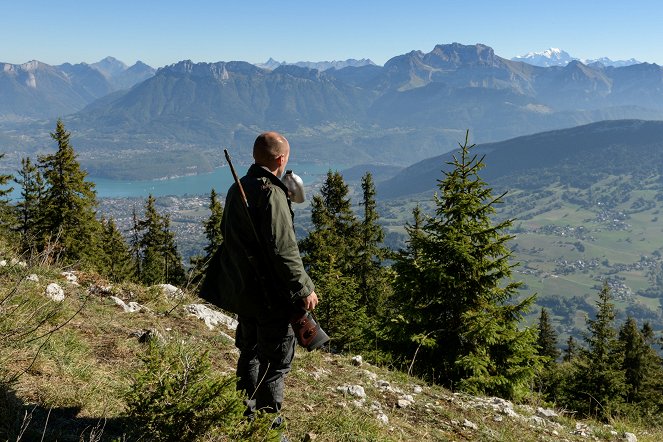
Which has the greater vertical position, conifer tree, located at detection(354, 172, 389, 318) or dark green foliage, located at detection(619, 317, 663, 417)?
conifer tree, located at detection(354, 172, 389, 318)

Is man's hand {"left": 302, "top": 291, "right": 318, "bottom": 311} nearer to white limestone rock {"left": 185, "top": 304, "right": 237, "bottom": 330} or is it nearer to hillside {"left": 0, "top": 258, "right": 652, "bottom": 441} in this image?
hillside {"left": 0, "top": 258, "right": 652, "bottom": 441}

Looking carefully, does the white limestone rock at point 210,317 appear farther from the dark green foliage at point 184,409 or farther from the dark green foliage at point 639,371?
the dark green foliage at point 639,371

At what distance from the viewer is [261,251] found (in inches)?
153

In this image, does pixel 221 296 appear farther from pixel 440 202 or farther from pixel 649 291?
pixel 649 291

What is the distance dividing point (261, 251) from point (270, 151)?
88cm

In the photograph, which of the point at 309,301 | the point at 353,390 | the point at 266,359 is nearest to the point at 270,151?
the point at 309,301

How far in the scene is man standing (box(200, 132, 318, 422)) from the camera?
12.4 feet

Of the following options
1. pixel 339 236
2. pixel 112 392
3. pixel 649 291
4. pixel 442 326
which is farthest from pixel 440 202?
pixel 649 291

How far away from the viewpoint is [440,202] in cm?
1108

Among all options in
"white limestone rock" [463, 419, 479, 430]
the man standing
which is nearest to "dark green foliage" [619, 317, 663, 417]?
"white limestone rock" [463, 419, 479, 430]

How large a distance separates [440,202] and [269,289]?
Result: 7885 mm

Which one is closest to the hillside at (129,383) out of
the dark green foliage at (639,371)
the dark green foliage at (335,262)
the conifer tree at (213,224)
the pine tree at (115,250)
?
the dark green foliage at (335,262)

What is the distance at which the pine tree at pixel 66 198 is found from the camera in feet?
83.1

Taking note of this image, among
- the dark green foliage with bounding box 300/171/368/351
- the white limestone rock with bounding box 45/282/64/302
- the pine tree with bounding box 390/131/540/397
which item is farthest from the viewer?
the dark green foliage with bounding box 300/171/368/351
